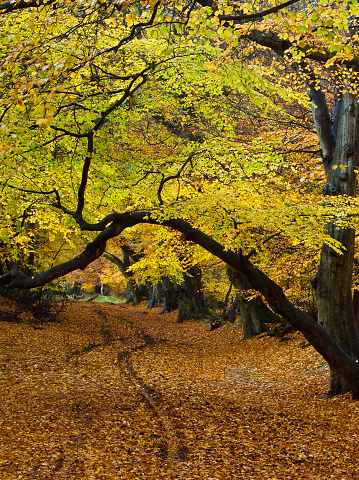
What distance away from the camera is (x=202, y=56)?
9797 mm

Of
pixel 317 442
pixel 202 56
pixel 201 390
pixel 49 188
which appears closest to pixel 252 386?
pixel 201 390

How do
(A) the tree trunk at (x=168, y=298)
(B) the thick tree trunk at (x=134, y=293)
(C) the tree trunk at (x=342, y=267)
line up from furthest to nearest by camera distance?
(B) the thick tree trunk at (x=134, y=293) → (A) the tree trunk at (x=168, y=298) → (C) the tree trunk at (x=342, y=267)

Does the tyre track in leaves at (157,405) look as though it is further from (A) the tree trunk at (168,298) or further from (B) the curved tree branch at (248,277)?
(A) the tree trunk at (168,298)

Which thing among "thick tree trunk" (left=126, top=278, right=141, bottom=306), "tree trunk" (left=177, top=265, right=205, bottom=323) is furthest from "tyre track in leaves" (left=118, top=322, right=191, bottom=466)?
"thick tree trunk" (left=126, top=278, right=141, bottom=306)

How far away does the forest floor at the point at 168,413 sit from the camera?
5.64 metres

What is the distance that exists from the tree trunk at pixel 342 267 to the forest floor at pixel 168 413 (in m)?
1.21

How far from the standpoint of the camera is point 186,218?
9586mm

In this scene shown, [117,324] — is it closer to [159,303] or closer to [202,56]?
[159,303]

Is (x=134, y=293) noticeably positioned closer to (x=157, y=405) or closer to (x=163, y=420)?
(x=157, y=405)

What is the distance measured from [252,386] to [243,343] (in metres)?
5.84

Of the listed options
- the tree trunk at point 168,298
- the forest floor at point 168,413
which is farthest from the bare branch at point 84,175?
the tree trunk at point 168,298

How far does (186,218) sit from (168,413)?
161 inches

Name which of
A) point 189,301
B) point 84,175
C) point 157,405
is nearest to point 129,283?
point 189,301

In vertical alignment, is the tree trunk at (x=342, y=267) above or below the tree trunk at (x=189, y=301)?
above
